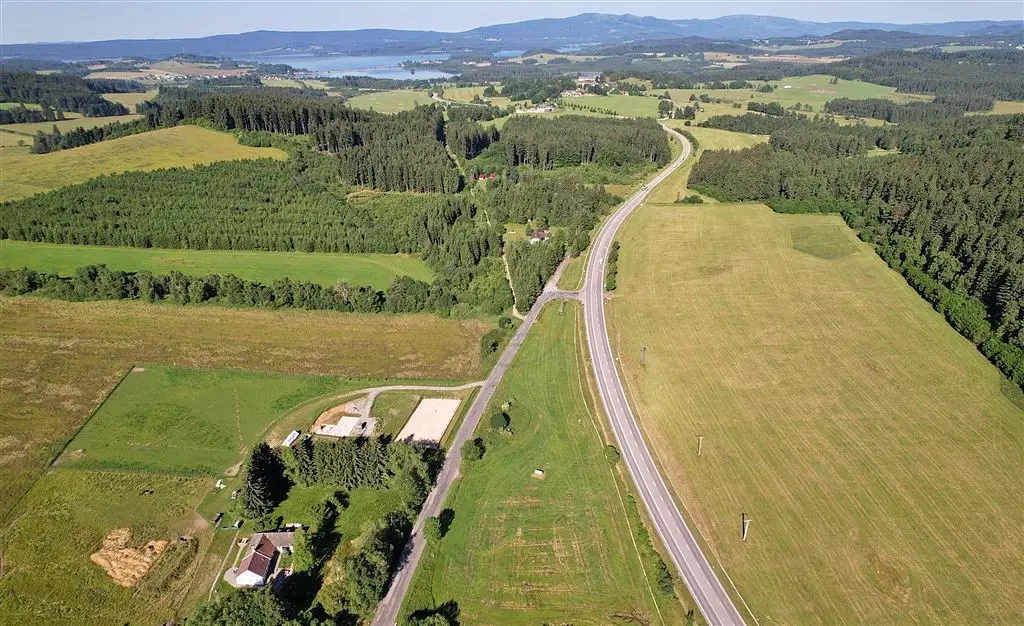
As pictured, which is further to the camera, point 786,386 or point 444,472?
point 786,386

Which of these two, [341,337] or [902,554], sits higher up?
[341,337]

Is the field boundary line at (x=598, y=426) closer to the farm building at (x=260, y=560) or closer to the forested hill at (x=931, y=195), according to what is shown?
the farm building at (x=260, y=560)

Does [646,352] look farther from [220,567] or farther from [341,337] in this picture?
[220,567]

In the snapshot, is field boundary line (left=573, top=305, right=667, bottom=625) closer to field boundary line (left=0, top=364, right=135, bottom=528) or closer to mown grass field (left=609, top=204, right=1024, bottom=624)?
mown grass field (left=609, top=204, right=1024, bottom=624)

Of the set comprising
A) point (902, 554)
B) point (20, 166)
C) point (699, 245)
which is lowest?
point (902, 554)

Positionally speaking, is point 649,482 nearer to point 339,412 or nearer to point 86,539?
point 339,412

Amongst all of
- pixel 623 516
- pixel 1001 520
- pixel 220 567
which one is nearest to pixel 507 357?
pixel 623 516

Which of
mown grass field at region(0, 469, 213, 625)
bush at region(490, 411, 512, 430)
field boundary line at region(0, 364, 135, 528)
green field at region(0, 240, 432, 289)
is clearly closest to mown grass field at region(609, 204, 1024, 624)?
bush at region(490, 411, 512, 430)
